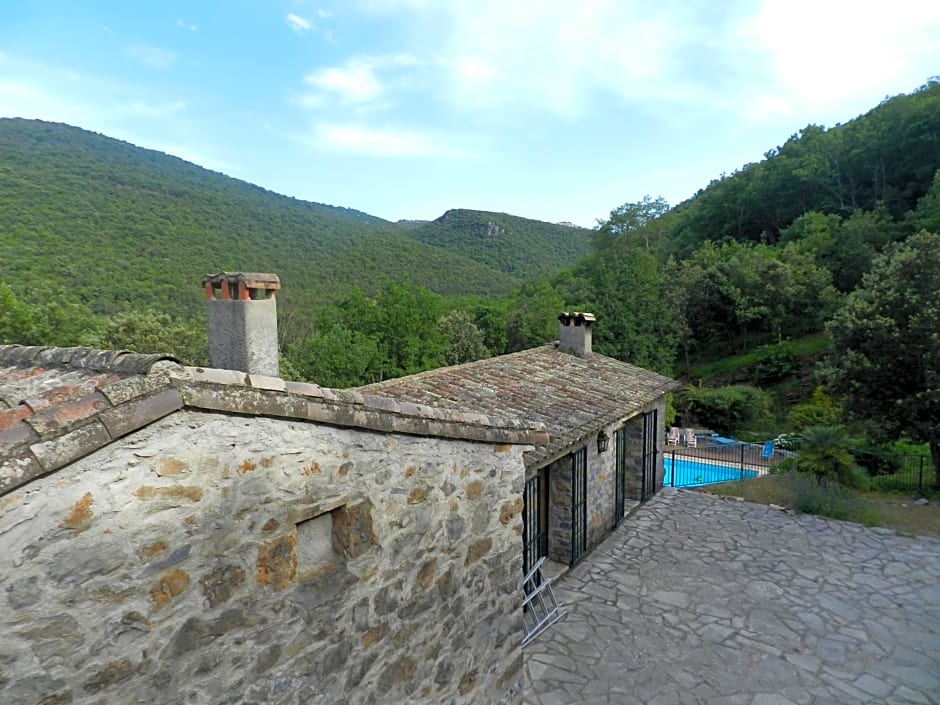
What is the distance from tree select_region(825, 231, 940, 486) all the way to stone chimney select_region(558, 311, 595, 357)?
6.52m

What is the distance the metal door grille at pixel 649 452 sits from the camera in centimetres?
1140

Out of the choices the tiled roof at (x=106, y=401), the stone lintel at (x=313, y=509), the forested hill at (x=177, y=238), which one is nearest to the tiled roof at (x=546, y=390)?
the stone lintel at (x=313, y=509)

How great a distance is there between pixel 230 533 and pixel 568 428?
5.67 metres

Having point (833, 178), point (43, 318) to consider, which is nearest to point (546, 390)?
point (43, 318)

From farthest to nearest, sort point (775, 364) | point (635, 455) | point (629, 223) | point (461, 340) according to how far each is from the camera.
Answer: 1. point (629, 223)
2. point (461, 340)
3. point (775, 364)
4. point (635, 455)

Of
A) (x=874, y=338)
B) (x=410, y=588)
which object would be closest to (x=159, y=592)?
(x=410, y=588)

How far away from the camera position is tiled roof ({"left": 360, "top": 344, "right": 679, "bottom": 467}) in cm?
771

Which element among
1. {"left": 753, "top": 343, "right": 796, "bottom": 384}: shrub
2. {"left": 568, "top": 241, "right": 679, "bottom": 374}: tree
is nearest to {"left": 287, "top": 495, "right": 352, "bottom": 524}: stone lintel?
{"left": 568, "top": 241, "right": 679, "bottom": 374}: tree

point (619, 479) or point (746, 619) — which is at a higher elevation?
point (619, 479)

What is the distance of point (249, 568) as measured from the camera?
277 cm

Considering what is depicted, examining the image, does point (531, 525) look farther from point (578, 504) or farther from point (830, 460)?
point (830, 460)

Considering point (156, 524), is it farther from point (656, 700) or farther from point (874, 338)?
point (874, 338)

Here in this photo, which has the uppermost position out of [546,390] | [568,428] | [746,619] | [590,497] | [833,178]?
[833,178]

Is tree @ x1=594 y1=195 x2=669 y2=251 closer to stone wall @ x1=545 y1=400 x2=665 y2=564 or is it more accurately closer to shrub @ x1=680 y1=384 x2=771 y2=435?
shrub @ x1=680 y1=384 x2=771 y2=435
